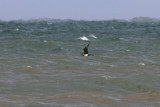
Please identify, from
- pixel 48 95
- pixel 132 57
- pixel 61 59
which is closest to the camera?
pixel 48 95

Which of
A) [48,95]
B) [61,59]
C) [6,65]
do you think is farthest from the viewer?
[61,59]

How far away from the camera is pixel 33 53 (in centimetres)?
2325

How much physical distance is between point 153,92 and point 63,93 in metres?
2.46

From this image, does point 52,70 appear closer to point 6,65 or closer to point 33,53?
point 6,65

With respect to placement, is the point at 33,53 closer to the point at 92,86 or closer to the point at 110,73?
the point at 110,73

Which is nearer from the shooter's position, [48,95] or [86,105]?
[86,105]

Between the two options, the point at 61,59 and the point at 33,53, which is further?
the point at 33,53

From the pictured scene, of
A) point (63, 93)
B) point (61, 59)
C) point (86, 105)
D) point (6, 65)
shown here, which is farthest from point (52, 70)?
point (86, 105)

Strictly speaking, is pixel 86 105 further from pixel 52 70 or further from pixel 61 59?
pixel 61 59

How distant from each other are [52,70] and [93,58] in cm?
471

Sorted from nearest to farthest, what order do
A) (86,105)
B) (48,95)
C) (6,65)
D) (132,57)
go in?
1. (86,105)
2. (48,95)
3. (6,65)
4. (132,57)

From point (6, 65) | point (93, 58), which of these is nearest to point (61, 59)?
point (93, 58)

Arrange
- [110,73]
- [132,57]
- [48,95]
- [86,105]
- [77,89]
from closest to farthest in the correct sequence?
[86,105] < [48,95] < [77,89] < [110,73] < [132,57]

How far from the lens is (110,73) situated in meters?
16.3
